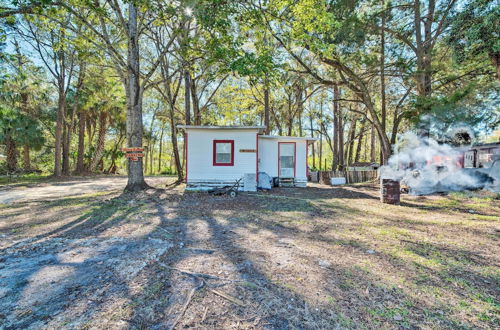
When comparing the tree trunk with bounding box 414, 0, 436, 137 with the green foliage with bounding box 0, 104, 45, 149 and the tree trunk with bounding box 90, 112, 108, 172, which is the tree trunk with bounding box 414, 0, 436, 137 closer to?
the green foliage with bounding box 0, 104, 45, 149

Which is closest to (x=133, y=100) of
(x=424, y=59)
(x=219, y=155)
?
(x=219, y=155)

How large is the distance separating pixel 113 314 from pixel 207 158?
8.08 meters

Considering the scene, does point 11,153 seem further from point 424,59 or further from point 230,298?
point 424,59

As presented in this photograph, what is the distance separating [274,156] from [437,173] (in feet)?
20.6

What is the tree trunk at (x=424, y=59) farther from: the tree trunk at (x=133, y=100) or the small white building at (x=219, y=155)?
the tree trunk at (x=133, y=100)

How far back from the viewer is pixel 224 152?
9.84 m

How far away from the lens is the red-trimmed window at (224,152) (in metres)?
9.78

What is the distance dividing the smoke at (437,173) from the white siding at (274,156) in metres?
3.44

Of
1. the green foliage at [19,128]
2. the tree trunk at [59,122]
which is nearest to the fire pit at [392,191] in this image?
the tree trunk at [59,122]

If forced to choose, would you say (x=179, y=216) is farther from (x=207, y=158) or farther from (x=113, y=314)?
(x=207, y=158)

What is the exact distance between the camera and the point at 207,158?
9.76 metres

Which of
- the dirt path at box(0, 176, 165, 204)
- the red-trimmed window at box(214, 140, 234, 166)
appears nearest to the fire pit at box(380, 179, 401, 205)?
the red-trimmed window at box(214, 140, 234, 166)

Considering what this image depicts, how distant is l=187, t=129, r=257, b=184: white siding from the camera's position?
382 inches

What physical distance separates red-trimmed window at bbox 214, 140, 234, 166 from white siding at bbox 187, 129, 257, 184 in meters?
0.13
